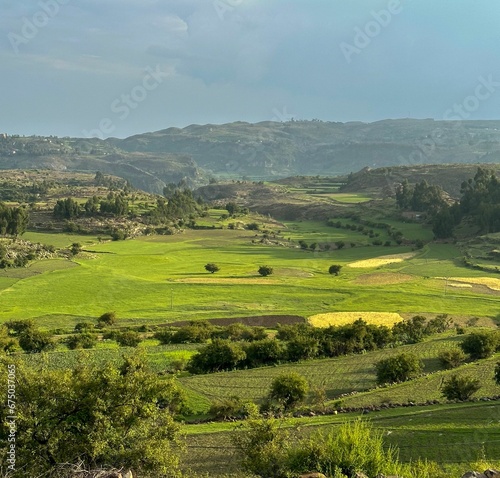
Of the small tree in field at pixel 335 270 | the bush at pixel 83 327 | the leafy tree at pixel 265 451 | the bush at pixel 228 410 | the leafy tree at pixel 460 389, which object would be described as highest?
the leafy tree at pixel 265 451

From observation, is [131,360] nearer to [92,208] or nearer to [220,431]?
[220,431]

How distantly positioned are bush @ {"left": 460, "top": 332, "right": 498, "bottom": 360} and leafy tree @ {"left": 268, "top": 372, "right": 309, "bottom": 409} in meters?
18.6

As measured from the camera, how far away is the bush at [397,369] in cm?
4091

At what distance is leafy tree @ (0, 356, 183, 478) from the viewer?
717 inches

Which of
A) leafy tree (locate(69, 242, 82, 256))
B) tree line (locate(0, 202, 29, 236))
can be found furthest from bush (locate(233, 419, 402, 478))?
tree line (locate(0, 202, 29, 236))

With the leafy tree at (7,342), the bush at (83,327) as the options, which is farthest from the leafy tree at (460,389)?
the bush at (83,327)

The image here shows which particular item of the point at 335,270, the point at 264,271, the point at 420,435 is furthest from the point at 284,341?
the point at 335,270

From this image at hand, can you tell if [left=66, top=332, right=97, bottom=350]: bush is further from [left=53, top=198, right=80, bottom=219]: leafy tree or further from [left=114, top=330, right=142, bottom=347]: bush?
[left=53, top=198, right=80, bottom=219]: leafy tree

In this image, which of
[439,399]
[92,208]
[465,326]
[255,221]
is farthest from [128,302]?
[255,221]

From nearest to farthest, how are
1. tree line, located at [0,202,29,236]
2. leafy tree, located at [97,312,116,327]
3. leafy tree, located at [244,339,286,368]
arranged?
1. leafy tree, located at [244,339,286,368]
2. leafy tree, located at [97,312,116,327]
3. tree line, located at [0,202,29,236]

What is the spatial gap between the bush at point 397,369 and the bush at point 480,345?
8.39 meters

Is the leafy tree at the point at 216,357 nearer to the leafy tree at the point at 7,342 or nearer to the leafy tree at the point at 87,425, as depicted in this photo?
the leafy tree at the point at 7,342

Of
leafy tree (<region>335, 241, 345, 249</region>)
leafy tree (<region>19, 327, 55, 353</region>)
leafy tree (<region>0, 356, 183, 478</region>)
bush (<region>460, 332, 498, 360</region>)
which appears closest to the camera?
leafy tree (<region>0, 356, 183, 478</region>)

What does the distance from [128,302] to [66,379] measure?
57.1 meters
